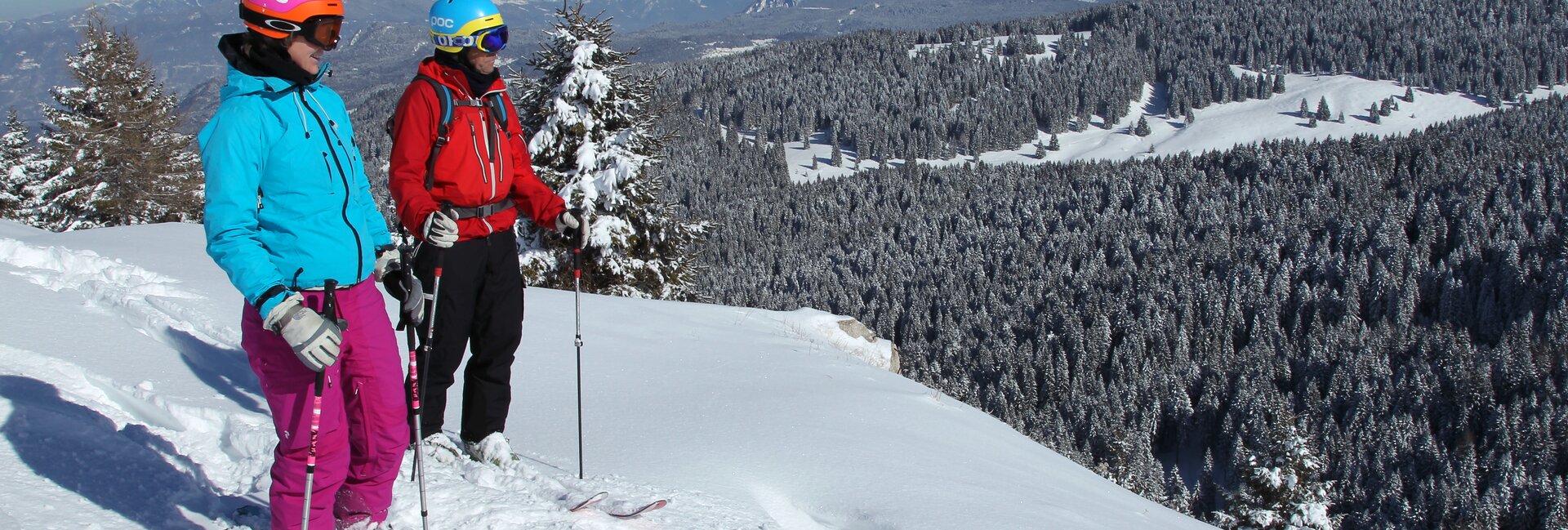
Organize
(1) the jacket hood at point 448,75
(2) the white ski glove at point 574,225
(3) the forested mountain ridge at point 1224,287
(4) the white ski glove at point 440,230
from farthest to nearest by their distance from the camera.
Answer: (3) the forested mountain ridge at point 1224,287 < (2) the white ski glove at point 574,225 < (1) the jacket hood at point 448,75 < (4) the white ski glove at point 440,230

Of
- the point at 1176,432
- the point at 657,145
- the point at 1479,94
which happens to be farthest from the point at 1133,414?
the point at 1479,94

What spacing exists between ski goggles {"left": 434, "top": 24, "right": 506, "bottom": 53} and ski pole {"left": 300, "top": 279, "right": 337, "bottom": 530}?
1756 millimetres

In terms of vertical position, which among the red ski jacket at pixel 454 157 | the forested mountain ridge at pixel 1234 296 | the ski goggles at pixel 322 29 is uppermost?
the ski goggles at pixel 322 29

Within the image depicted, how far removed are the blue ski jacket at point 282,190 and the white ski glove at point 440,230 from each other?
0.56m

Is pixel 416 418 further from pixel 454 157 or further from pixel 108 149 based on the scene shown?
pixel 108 149

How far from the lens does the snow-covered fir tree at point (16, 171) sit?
2728cm

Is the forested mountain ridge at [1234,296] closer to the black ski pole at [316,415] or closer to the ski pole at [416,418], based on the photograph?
the ski pole at [416,418]

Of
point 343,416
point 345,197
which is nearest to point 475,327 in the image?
point 343,416

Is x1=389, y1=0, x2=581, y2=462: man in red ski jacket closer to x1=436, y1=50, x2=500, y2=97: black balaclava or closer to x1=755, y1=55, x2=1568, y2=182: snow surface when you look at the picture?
x1=436, y1=50, x2=500, y2=97: black balaclava

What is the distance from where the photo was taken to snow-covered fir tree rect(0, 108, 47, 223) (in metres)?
27.3

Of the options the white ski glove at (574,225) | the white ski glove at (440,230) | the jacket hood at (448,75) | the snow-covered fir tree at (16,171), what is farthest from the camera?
the snow-covered fir tree at (16,171)

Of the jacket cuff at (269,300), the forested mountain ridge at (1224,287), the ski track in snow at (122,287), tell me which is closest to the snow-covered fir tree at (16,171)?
the ski track in snow at (122,287)

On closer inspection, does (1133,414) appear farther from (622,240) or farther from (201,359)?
(201,359)

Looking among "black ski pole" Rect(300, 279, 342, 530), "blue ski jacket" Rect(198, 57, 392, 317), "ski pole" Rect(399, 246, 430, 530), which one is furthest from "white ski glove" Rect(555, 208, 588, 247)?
"black ski pole" Rect(300, 279, 342, 530)
